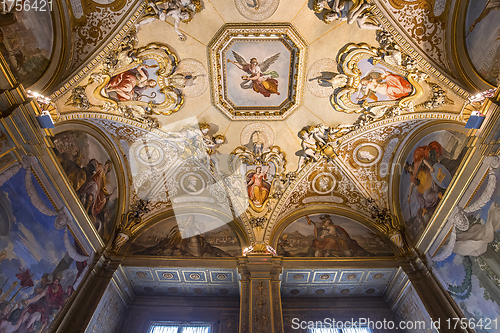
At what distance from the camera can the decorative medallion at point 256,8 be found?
809 cm

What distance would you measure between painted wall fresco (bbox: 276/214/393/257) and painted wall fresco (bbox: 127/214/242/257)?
2138 mm

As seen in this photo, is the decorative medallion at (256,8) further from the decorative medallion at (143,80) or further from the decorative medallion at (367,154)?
the decorative medallion at (367,154)

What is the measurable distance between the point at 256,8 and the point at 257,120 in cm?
397

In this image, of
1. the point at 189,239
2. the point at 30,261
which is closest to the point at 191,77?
the point at 189,239

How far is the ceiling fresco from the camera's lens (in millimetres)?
8156

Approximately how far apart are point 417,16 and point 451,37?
1057 millimetres

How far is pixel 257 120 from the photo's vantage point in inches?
433

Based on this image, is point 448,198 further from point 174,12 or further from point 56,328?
point 56,328

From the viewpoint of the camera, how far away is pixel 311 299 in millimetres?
10906

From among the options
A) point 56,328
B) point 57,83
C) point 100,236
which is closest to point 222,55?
point 57,83

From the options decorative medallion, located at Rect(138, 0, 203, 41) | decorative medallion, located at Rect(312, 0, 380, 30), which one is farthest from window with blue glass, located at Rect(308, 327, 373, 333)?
decorative medallion, located at Rect(138, 0, 203, 41)

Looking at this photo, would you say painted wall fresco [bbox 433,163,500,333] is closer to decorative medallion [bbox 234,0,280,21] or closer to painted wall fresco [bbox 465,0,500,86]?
painted wall fresco [bbox 465,0,500,86]

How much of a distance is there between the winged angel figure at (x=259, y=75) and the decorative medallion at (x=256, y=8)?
4.06 feet

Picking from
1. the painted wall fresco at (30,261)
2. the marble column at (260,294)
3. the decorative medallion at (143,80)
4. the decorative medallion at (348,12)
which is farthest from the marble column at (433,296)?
the painted wall fresco at (30,261)
